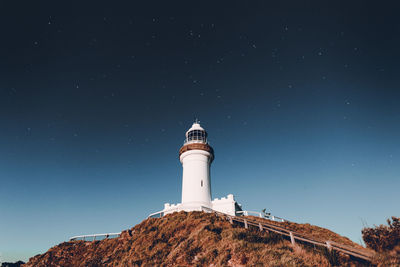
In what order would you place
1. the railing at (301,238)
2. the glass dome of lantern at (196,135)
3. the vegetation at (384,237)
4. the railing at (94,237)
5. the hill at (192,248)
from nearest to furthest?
1. the railing at (301,238)
2. the hill at (192,248)
3. the vegetation at (384,237)
4. the railing at (94,237)
5. the glass dome of lantern at (196,135)

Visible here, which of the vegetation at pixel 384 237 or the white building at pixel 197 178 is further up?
the white building at pixel 197 178

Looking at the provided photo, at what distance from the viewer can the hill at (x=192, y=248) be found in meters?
11.1

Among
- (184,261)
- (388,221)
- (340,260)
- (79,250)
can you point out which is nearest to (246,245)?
(184,261)

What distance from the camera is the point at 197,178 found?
90.9 feet

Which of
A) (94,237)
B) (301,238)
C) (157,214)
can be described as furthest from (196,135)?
(301,238)

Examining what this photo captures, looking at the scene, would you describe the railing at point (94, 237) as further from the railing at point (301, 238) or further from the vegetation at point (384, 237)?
the vegetation at point (384, 237)

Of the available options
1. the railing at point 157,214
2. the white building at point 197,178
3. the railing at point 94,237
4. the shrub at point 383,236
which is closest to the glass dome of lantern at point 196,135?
the white building at point 197,178

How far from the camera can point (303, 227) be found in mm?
22625

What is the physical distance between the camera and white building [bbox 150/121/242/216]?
25.1 metres

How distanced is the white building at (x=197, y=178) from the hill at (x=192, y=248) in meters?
3.10

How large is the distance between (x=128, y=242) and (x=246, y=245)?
12.8m

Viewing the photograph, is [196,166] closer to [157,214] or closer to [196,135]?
[196,135]

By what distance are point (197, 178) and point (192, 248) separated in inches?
548

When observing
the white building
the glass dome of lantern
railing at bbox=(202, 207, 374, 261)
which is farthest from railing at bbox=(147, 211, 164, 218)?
the glass dome of lantern
